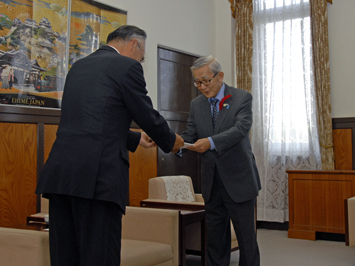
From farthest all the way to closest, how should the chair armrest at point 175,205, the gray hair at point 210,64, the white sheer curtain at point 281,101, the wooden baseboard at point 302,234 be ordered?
1. the white sheer curtain at point 281,101
2. the wooden baseboard at point 302,234
3. the chair armrest at point 175,205
4. the gray hair at point 210,64

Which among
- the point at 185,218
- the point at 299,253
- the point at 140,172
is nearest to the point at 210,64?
the point at 185,218

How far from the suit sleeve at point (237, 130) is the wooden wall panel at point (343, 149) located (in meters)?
3.90

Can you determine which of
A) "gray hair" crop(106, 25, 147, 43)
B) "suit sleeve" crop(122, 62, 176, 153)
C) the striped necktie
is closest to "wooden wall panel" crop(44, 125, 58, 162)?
the striped necktie

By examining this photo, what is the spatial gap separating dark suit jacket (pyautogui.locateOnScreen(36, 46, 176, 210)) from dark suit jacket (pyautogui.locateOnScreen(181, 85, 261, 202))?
34.3 inches

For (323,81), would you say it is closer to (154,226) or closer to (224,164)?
(154,226)

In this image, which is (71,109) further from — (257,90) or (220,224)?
(257,90)

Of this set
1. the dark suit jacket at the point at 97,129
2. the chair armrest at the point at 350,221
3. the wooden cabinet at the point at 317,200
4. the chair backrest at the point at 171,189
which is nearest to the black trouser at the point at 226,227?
the dark suit jacket at the point at 97,129

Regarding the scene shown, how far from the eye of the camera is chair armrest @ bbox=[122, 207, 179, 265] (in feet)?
10.8

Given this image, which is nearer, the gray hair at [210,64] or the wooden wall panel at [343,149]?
the gray hair at [210,64]

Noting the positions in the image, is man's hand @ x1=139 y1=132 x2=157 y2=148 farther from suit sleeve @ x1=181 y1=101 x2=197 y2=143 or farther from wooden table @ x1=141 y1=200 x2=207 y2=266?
wooden table @ x1=141 y1=200 x2=207 y2=266

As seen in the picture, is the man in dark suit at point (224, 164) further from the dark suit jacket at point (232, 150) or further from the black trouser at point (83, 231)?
the black trouser at point (83, 231)

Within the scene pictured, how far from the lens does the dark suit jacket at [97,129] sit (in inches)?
62.5

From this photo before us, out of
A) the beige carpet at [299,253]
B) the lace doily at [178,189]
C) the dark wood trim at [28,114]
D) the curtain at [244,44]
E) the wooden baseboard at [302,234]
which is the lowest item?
the beige carpet at [299,253]

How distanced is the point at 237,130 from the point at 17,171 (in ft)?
7.52
